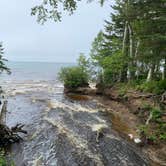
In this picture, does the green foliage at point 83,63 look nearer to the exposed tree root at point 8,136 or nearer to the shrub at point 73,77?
the shrub at point 73,77

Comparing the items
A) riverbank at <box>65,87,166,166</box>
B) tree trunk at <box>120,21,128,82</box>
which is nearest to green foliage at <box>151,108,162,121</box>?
riverbank at <box>65,87,166,166</box>

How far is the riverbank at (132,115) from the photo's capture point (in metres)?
13.0

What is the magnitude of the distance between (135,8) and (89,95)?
1132 centimetres

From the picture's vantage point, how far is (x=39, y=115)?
18.5m

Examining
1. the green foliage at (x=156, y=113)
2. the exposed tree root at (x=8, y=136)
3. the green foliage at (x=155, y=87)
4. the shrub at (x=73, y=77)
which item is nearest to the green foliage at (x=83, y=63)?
the shrub at (x=73, y=77)

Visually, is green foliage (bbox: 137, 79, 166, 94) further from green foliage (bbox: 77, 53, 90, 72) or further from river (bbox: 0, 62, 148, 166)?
green foliage (bbox: 77, 53, 90, 72)

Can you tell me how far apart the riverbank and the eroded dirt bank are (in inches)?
19.3

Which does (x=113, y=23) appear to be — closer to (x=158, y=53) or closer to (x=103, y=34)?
(x=103, y=34)

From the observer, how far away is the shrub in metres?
31.1

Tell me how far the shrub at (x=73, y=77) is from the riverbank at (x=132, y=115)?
2517mm

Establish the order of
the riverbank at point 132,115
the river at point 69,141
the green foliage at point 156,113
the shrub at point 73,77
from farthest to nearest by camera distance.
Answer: the shrub at point 73,77 < the green foliage at point 156,113 < the riverbank at point 132,115 < the river at point 69,141

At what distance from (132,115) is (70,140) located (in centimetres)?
721

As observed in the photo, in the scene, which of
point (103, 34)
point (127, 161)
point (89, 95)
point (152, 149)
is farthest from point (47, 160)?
point (103, 34)

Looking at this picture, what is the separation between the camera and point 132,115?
63.3 feet
